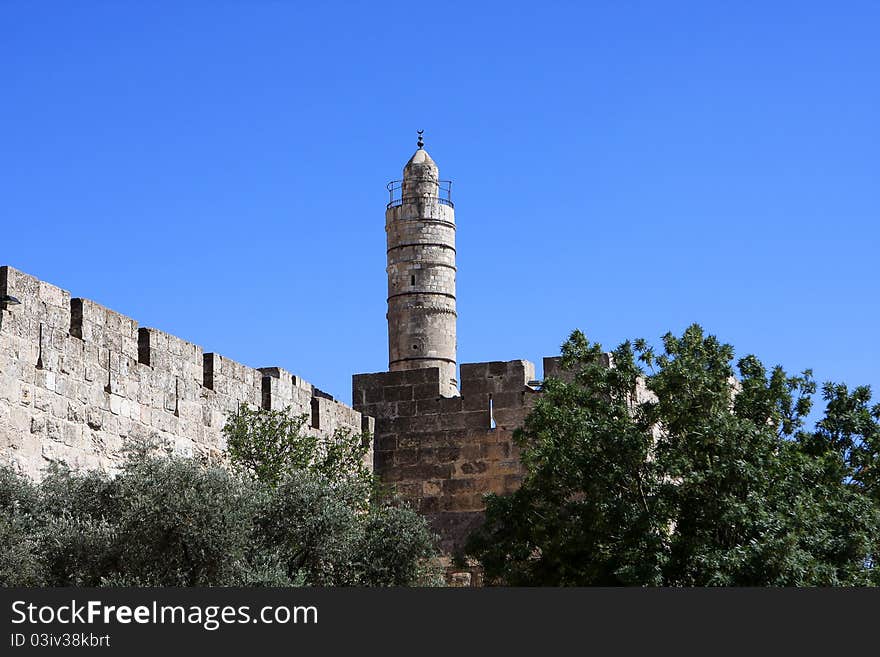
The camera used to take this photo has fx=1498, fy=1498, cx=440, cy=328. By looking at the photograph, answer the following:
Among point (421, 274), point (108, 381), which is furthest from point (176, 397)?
point (421, 274)

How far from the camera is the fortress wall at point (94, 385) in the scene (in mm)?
11305

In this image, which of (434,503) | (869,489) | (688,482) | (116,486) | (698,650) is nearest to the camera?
(698,650)

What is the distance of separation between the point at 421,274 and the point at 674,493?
26798mm

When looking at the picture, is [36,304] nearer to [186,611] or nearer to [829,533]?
[186,611]

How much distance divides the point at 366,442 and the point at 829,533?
224 inches

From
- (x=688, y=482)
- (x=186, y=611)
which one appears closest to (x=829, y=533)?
(x=688, y=482)

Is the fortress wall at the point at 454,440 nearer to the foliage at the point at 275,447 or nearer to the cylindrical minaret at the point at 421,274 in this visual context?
the foliage at the point at 275,447

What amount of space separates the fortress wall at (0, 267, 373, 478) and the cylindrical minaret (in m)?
23.0

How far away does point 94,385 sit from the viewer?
39.8ft

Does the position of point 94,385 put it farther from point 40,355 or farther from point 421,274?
point 421,274

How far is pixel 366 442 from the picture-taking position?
15.9 metres

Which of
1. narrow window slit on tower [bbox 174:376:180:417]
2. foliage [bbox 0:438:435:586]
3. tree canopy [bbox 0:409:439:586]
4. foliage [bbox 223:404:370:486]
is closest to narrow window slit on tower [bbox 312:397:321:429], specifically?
foliage [bbox 223:404:370:486]

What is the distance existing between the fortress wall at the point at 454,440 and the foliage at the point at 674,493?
107 inches

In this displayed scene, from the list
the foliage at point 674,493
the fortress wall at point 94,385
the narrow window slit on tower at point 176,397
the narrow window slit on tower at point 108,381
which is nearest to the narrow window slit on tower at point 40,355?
the fortress wall at point 94,385
